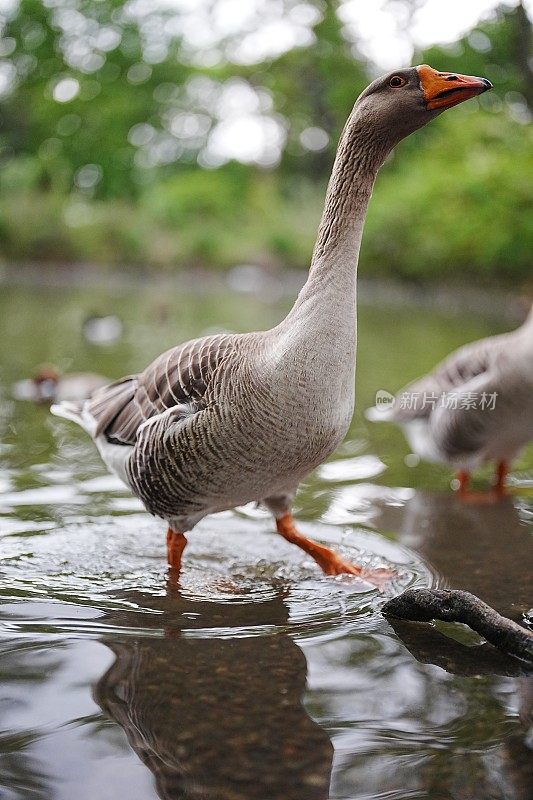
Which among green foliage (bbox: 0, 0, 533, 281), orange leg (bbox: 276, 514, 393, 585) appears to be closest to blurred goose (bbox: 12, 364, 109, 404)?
orange leg (bbox: 276, 514, 393, 585)

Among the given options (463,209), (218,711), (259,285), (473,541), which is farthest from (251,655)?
(259,285)

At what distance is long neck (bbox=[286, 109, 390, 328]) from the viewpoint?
285cm

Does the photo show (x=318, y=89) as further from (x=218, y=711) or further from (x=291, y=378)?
(x=218, y=711)

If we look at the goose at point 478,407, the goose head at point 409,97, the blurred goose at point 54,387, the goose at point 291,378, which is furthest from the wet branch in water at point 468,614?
the blurred goose at point 54,387

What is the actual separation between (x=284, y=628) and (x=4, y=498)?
2095 mm

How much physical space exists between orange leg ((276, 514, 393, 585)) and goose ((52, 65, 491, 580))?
0.23m

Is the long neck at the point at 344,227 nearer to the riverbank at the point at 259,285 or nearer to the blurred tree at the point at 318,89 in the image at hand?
the riverbank at the point at 259,285

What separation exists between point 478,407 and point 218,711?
2932 millimetres

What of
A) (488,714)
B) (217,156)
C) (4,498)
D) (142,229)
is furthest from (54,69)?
(488,714)

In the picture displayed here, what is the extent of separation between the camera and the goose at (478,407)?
4.69 m

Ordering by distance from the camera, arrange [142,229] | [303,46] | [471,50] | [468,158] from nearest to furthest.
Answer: [471,50], [468,158], [142,229], [303,46]

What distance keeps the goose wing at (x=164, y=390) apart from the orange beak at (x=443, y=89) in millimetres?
1077

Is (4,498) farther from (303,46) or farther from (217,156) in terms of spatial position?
(217,156)

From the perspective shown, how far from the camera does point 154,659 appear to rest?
261 centimetres
